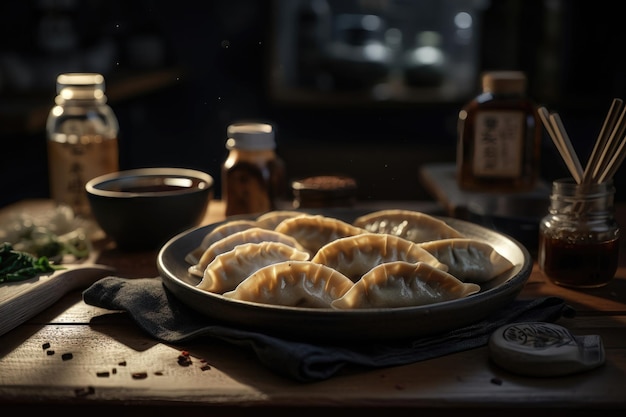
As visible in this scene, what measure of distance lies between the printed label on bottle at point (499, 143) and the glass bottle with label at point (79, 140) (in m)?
0.96

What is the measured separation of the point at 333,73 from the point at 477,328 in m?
3.48

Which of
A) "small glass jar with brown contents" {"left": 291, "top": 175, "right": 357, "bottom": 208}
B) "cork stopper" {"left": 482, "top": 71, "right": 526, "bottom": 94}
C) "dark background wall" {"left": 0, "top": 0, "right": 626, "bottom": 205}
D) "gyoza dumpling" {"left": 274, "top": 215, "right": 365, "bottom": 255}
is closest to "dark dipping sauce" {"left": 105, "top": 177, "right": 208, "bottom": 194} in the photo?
"small glass jar with brown contents" {"left": 291, "top": 175, "right": 357, "bottom": 208}

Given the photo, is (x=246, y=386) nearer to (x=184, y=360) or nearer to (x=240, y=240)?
(x=184, y=360)

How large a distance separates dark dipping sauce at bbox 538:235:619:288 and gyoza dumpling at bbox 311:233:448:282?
0.24 m

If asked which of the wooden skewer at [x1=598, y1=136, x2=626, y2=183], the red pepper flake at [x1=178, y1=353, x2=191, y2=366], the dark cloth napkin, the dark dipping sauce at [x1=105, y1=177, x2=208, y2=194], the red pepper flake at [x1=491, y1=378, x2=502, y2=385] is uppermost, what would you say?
the wooden skewer at [x1=598, y1=136, x2=626, y2=183]

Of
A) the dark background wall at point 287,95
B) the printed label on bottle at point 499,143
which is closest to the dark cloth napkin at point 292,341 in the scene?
the printed label on bottle at point 499,143

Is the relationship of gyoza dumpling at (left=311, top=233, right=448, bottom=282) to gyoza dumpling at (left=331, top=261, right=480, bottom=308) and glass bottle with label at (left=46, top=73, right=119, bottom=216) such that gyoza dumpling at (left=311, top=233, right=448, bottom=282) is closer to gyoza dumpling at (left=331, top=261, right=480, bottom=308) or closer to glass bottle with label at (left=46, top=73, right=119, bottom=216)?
gyoza dumpling at (left=331, top=261, right=480, bottom=308)

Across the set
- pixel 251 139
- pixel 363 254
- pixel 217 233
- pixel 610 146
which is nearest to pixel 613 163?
pixel 610 146

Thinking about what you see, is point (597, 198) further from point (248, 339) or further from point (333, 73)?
point (333, 73)

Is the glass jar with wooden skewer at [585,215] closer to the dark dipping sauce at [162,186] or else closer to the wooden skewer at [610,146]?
the wooden skewer at [610,146]

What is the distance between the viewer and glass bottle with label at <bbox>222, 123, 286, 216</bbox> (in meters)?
1.81

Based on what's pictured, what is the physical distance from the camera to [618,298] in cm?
Result: 128

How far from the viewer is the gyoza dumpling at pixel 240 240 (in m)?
1.31

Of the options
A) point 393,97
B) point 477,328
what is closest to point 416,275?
point 477,328
